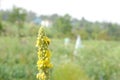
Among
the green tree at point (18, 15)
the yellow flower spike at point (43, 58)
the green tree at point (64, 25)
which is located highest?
the yellow flower spike at point (43, 58)

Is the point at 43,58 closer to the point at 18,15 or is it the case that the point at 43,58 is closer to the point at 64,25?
the point at 18,15

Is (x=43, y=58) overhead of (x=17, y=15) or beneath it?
overhead

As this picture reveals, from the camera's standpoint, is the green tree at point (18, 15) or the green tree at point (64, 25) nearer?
the green tree at point (18, 15)

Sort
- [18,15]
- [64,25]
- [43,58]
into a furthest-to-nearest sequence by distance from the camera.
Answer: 1. [64,25]
2. [18,15]
3. [43,58]

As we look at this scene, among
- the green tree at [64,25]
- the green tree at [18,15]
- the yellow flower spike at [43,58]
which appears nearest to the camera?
the yellow flower spike at [43,58]

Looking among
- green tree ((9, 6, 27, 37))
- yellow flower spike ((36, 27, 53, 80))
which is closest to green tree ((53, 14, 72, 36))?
green tree ((9, 6, 27, 37))

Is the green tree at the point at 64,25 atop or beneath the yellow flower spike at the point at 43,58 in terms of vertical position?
beneath

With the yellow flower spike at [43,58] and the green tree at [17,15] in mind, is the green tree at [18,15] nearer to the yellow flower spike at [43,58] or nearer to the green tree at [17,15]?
the green tree at [17,15]

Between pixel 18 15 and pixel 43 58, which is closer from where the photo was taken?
pixel 43 58

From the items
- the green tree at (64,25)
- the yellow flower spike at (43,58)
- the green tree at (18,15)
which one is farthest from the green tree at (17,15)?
the yellow flower spike at (43,58)

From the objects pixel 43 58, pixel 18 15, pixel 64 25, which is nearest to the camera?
pixel 43 58

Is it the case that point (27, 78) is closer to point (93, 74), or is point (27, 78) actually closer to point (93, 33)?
point (93, 74)

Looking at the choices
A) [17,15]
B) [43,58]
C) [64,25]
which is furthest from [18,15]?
[43,58]

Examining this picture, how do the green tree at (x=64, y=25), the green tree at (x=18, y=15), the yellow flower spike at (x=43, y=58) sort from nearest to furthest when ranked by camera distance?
the yellow flower spike at (x=43, y=58) < the green tree at (x=18, y=15) < the green tree at (x=64, y=25)
